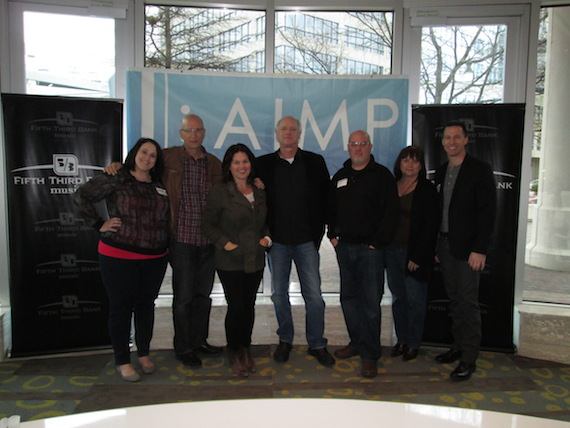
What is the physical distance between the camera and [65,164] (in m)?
3.20

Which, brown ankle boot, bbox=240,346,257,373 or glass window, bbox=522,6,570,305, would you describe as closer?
brown ankle boot, bbox=240,346,257,373

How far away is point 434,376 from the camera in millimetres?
2963

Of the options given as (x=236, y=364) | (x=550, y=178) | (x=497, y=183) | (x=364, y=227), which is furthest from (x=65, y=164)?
(x=550, y=178)

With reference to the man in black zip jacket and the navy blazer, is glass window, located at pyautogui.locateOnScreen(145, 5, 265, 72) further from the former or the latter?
the navy blazer

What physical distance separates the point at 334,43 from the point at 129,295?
8.48ft

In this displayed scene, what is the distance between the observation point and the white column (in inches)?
139

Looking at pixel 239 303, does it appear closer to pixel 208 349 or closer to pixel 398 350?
pixel 208 349

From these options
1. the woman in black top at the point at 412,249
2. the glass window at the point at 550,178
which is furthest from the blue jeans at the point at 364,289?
the glass window at the point at 550,178

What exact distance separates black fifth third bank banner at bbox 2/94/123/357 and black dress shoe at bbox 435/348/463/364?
8.29 feet

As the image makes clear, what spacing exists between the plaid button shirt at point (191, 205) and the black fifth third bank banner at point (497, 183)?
174cm

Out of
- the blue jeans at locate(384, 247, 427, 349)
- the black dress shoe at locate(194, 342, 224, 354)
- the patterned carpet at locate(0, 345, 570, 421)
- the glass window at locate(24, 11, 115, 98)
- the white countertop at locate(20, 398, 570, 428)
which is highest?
the glass window at locate(24, 11, 115, 98)

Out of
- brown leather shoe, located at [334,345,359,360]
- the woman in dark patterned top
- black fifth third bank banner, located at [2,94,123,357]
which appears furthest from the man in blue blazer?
black fifth third bank banner, located at [2,94,123,357]

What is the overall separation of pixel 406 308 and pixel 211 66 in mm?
2478

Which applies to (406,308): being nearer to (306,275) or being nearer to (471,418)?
(306,275)
